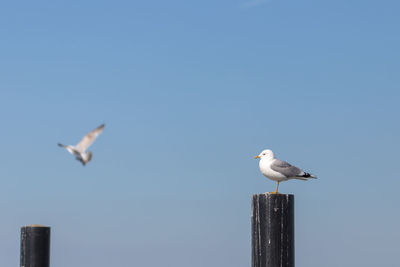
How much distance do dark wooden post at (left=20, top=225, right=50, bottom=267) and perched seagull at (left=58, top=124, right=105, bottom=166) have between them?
4.89ft

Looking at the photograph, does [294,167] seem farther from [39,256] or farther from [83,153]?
[39,256]

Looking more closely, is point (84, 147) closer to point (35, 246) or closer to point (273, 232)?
point (35, 246)

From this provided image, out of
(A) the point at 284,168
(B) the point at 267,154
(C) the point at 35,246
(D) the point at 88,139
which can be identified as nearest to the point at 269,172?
(A) the point at 284,168

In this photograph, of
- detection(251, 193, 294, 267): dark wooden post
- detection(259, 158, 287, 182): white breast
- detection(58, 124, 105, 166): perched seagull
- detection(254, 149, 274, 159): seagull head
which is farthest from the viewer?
detection(254, 149, 274, 159): seagull head

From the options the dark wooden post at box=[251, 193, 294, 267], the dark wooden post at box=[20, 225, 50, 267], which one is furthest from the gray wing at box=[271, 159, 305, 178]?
the dark wooden post at box=[20, 225, 50, 267]

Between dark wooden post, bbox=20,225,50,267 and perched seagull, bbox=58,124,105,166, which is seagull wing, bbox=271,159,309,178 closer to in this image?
perched seagull, bbox=58,124,105,166

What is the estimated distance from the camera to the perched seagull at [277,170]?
14297 millimetres

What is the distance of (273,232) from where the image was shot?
33.2 ft

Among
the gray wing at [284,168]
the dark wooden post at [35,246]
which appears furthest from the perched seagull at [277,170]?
the dark wooden post at [35,246]

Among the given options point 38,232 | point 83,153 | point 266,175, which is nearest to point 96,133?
point 83,153

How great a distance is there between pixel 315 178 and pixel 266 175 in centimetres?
144

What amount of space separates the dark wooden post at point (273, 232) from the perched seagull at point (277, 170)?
3.98m

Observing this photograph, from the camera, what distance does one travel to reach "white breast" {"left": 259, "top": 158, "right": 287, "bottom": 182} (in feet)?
46.9

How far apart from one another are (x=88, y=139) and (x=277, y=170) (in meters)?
4.40
